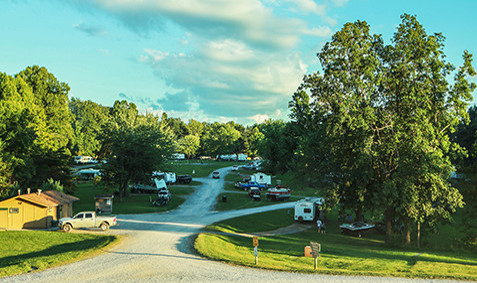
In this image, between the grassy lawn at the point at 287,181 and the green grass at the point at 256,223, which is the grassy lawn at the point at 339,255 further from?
the grassy lawn at the point at 287,181

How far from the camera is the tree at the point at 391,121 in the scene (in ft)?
99.2

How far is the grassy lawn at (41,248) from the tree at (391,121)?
71.1ft

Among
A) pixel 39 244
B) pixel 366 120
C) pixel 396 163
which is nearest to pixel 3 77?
pixel 39 244

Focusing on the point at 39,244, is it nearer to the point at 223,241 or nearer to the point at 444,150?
the point at 223,241

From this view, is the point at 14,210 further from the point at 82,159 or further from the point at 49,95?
the point at 82,159

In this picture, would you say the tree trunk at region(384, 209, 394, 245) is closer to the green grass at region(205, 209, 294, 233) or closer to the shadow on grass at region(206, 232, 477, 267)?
the shadow on grass at region(206, 232, 477, 267)

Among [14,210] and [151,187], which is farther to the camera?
[151,187]

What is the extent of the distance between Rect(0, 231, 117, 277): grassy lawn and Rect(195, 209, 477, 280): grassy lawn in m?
8.08

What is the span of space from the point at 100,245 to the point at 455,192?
1149 inches

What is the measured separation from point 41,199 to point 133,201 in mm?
18495

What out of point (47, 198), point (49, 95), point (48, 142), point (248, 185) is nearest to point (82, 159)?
point (49, 95)

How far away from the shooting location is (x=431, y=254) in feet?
93.1

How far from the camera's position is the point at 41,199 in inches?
1406

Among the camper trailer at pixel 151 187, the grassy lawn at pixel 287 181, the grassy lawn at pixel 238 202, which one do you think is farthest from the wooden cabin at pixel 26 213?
the grassy lawn at pixel 287 181
